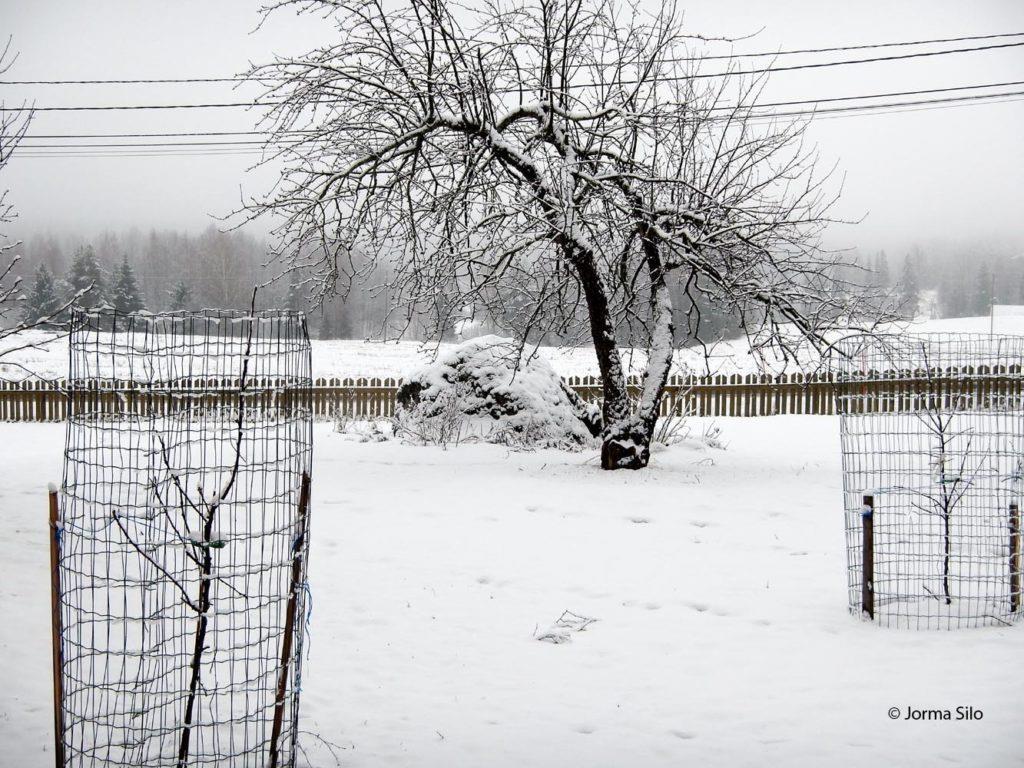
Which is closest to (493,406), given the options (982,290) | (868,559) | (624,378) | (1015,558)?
(624,378)

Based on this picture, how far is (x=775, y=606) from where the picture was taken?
5250mm

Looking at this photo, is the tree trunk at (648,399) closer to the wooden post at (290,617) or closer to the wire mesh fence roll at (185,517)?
the wire mesh fence roll at (185,517)

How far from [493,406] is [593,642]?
660 cm

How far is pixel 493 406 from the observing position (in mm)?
11117

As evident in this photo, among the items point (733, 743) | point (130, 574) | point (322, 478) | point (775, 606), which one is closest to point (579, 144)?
point (322, 478)

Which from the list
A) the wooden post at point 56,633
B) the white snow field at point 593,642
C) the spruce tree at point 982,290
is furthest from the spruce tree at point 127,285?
the spruce tree at point 982,290

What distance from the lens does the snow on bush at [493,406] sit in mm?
10953

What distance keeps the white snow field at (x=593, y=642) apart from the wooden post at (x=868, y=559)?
148 mm

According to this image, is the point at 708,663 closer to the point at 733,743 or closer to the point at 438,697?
the point at 733,743

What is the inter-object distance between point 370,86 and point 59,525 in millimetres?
6898

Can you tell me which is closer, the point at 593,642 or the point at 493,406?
the point at 593,642

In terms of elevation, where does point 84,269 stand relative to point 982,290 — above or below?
below

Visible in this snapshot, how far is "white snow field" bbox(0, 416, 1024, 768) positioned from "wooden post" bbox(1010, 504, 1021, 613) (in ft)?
1.07

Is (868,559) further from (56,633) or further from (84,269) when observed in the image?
(84,269)
